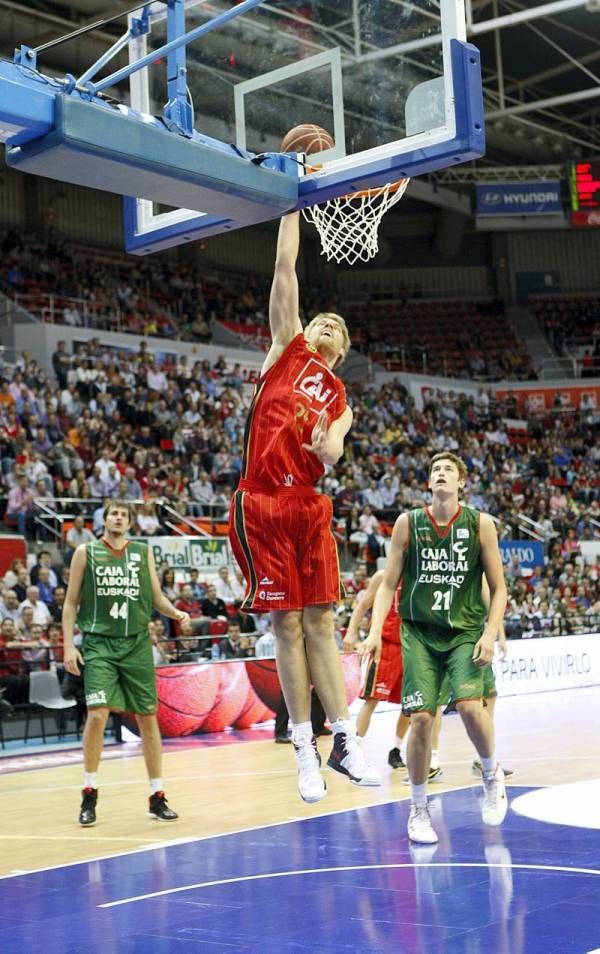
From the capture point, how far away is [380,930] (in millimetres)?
5281

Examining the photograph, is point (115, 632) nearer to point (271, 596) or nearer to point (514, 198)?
point (271, 596)

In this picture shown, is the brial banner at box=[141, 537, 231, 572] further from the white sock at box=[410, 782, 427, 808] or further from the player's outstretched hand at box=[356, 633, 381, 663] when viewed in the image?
the player's outstretched hand at box=[356, 633, 381, 663]

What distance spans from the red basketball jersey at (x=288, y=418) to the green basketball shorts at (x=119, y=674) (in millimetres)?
3460

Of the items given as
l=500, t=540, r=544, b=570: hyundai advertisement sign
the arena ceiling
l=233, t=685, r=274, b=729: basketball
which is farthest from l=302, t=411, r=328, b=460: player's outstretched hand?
l=500, t=540, r=544, b=570: hyundai advertisement sign

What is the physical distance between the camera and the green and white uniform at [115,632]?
8398mm

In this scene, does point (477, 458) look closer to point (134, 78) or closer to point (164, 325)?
point (164, 325)

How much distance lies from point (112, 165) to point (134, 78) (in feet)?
4.27

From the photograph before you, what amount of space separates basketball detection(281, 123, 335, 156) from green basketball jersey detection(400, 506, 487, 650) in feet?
7.67

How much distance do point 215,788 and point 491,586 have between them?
3932mm

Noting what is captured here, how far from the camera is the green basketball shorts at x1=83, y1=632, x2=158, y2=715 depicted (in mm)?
8367

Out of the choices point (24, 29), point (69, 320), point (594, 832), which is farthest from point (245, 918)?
point (24, 29)

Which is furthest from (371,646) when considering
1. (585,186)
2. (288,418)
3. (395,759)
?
(585,186)

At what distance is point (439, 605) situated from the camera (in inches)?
278

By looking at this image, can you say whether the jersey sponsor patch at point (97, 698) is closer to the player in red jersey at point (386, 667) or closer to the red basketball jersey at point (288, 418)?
the player in red jersey at point (386, 667)
